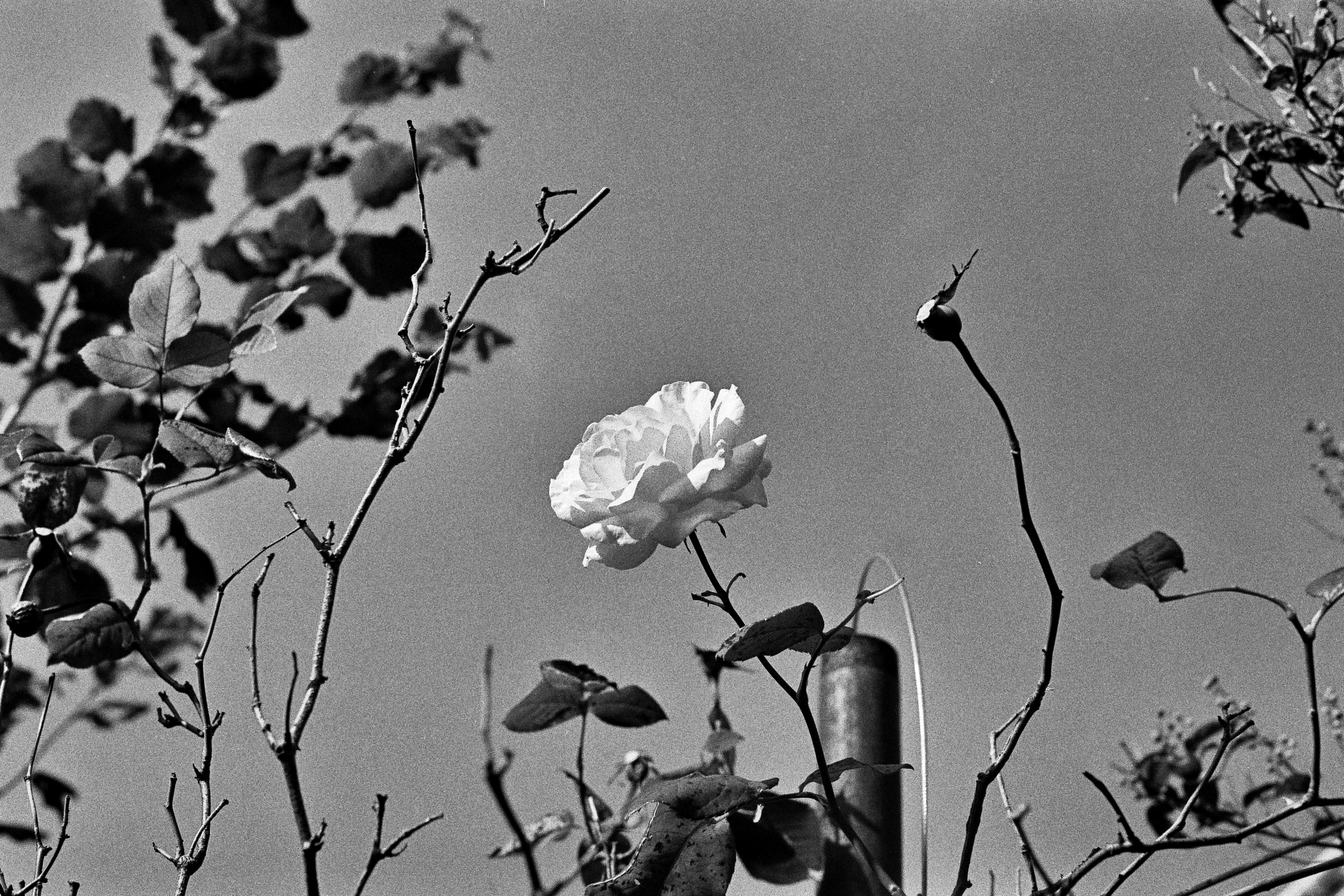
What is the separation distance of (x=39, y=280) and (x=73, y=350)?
15cm

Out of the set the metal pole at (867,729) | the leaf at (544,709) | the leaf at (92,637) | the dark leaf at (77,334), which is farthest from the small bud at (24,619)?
the dark leaf at (77,334)

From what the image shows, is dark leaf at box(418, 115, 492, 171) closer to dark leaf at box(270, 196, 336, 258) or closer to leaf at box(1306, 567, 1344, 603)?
dark leaf at box(270, 196, 336, 258)

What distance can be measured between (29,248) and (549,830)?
3.38 feet

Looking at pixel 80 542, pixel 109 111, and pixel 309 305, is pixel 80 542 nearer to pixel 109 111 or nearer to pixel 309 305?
pixel 309 305

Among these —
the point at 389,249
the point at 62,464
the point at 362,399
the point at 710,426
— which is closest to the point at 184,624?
the point at 362,399

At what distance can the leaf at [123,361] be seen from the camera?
23.9 inches

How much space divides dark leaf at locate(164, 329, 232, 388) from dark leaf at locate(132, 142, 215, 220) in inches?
40.4

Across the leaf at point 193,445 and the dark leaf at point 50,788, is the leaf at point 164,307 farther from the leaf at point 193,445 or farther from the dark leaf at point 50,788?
the dark leaf at point 50,788

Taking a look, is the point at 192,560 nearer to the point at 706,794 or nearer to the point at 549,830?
the point at 549,830

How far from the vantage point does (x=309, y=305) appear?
4.96 ft

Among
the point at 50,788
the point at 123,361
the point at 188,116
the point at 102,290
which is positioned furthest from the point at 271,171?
the point at 123,361

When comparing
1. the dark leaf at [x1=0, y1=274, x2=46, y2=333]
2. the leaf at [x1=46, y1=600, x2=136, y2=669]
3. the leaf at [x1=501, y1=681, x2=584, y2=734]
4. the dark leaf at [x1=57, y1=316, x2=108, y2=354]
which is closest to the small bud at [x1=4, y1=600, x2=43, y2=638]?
the leaf at [x1=46, y1=600, x2=136, y2=669]

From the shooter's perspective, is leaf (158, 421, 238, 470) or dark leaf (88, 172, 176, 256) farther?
dark leaf (88, 172, 176, 256)

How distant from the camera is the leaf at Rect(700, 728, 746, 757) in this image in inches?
28.5
